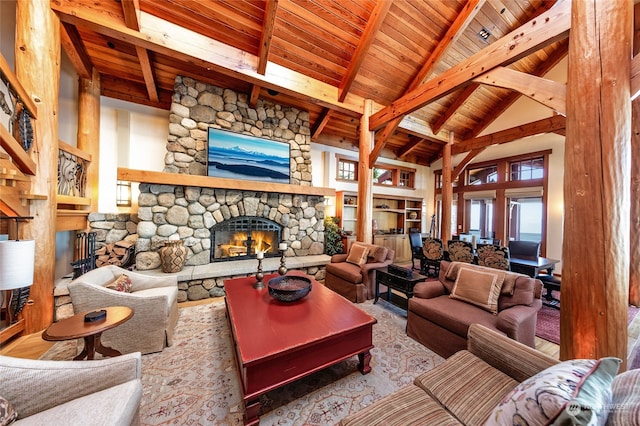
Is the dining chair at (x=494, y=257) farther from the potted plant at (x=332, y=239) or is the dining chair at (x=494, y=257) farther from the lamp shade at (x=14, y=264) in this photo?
the lamp shade at (x=14, y=264)

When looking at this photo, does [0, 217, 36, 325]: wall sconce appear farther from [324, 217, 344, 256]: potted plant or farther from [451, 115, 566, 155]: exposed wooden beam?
[451, 115, 566, 155]: exposed wooden beam

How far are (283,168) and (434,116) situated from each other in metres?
3.91

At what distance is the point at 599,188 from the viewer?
1.57 meters

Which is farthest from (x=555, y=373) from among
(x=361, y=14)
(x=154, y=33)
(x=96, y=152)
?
(x=96, y=152)

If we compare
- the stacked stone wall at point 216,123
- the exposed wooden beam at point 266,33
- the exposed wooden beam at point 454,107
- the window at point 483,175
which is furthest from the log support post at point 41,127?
the window at point 483,175

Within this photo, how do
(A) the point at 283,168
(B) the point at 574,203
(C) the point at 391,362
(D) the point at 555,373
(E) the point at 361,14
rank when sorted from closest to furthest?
(D) the point at 555,373
(B) the point at 574,203
(C) the point at 391,362
(E) the point at 361,14
(A) the point at 283,168

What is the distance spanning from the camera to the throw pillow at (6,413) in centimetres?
92

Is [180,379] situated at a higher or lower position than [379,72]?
lower

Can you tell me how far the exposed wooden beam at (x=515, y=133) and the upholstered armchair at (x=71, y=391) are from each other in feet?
21.7

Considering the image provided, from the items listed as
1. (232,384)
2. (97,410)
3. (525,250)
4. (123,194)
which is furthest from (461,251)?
(123,194)

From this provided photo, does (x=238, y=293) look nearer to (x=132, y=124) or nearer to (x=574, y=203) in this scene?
(x=574, y=203)

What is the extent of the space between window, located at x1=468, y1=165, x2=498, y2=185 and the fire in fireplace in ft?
20.9

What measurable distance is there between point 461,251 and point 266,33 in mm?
4478

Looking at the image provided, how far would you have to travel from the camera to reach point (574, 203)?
5.48ft
